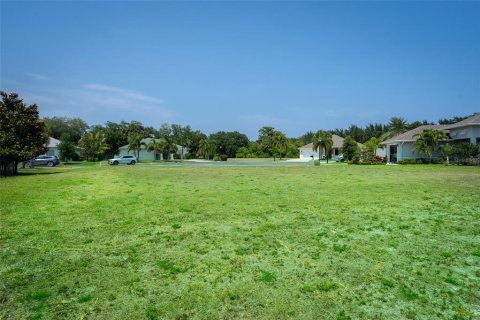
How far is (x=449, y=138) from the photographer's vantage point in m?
45.3

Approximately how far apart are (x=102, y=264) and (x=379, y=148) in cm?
6909

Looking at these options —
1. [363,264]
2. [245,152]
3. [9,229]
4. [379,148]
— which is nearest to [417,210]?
[363,264]

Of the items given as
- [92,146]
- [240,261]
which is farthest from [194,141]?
[240,261]

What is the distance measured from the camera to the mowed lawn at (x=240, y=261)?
4.91 meters

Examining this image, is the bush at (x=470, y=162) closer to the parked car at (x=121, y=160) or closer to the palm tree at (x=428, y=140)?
the palm tree at (x=428, y=140)

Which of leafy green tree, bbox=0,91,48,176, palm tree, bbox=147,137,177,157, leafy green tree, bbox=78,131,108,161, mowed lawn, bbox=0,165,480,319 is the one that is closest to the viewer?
mowed lawn, bbox=0,165,480,319

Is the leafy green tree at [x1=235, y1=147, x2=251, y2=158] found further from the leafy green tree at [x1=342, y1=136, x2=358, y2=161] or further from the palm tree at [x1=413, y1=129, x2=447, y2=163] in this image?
the palm tree at [x1=413, y1=129, x2=447, y2=163]

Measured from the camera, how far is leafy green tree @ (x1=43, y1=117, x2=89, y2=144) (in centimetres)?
8905

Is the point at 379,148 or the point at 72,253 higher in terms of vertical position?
the point at 379,148

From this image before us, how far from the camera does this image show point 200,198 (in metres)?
13.7

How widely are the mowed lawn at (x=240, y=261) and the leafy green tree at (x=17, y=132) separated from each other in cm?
1842

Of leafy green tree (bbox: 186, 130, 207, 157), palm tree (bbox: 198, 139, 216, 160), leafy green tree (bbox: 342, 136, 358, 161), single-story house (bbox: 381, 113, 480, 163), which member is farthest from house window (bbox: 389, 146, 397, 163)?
leafy green tree (bbox: 186, 130, 207, 157)

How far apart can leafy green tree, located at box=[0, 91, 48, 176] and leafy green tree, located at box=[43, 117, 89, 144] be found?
210 feet

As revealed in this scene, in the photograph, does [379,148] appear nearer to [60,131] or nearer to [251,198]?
[251,198]
